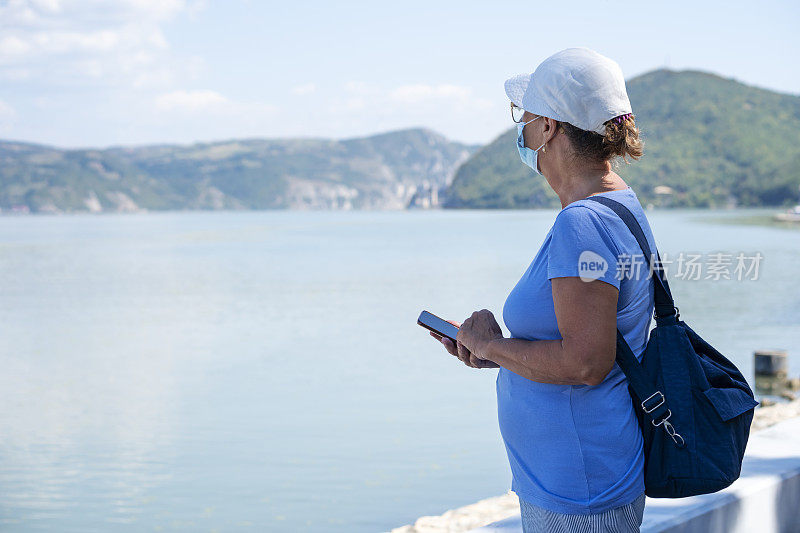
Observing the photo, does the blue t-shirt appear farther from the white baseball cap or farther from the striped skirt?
the white baseball cap

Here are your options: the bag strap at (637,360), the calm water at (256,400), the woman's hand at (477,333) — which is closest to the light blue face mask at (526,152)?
the bag strap at (637,360)

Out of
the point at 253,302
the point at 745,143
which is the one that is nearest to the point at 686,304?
the point at 253,302

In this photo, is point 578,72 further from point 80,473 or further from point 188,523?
point 80,473

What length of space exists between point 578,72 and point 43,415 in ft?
42.1

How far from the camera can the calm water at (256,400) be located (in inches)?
326

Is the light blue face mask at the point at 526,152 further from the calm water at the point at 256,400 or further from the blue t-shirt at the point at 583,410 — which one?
the calm water at the point at 256,400

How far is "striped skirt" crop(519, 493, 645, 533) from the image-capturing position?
4.67 ft

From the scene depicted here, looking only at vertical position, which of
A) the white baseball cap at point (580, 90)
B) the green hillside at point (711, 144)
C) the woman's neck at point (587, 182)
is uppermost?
the green hillside at point (711, 144)

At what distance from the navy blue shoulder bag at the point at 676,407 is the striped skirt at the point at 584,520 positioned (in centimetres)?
7

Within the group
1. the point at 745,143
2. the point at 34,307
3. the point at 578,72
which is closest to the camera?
the point at 578,72

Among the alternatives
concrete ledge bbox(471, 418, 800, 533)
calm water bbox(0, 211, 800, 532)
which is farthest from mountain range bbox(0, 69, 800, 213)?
concrete ledge bbox(471, 418, 800, 533)

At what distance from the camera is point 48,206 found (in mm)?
159125

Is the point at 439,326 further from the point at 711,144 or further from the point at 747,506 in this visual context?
the point at 711,144

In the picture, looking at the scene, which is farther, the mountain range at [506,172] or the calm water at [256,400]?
the mountain range at [506,172]
